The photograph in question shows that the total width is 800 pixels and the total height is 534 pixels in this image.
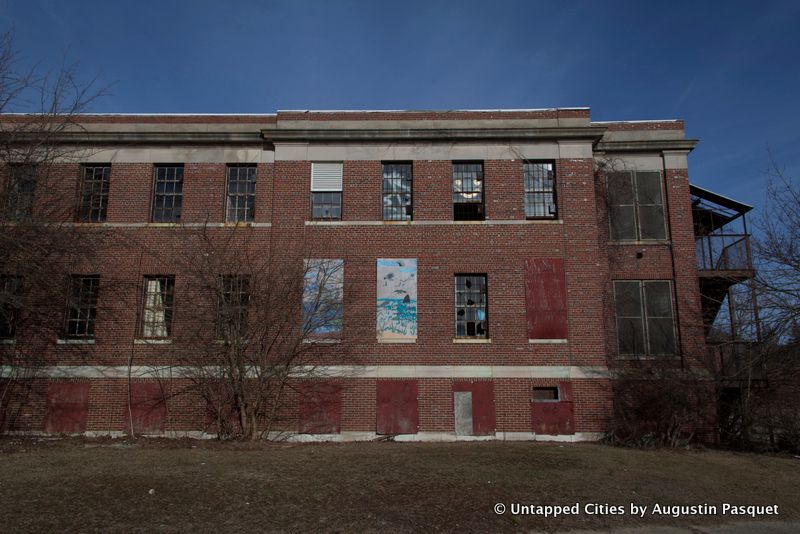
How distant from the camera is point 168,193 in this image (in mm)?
18828

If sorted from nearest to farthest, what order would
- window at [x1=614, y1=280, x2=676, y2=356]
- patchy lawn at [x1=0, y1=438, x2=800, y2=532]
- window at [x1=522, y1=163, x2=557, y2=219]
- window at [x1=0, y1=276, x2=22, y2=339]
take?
patchy lawn at [x1=0, y1=438, x2=800, y2=532]
window at [x1=0, y1=276, x2=22, y2=339]
window at [x1=614, y1=280, x2=676, y2=356]
window at [x1=522, y1=163, x2=557, y2=219]

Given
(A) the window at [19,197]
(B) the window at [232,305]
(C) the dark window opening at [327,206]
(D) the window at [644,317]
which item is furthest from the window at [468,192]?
(A) the window at [19,197]

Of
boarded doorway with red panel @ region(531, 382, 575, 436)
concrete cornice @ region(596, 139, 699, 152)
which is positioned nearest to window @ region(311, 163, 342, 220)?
boarded doorway with red panel @ region(531, 382, 575, 436)

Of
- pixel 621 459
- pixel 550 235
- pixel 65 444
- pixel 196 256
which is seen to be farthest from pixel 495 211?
pixel 65 444

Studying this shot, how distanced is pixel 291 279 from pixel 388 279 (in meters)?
2.92

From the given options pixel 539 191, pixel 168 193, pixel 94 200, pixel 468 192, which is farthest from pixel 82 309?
pixel 539 191

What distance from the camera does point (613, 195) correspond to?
19359 millimetres

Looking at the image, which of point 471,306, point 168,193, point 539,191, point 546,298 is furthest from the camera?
point 168,193

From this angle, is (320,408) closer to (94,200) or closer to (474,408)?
(474,408)

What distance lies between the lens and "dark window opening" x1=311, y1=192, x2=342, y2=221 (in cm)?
1845

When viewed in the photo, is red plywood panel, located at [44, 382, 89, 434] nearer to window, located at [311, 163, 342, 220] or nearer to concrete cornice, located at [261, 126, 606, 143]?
window, located at [311, 163, 342, 220]

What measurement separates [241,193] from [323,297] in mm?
4557

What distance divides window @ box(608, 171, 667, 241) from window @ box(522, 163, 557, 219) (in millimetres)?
2298

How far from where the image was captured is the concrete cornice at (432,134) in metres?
18.3
